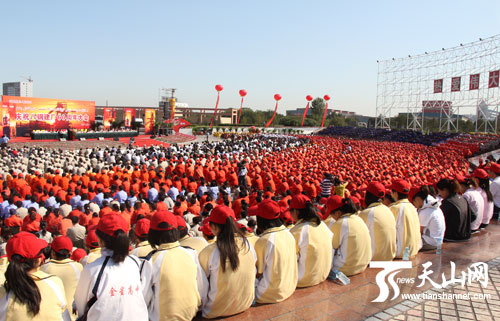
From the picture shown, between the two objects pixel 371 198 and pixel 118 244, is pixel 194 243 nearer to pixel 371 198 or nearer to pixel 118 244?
pixel 118 244

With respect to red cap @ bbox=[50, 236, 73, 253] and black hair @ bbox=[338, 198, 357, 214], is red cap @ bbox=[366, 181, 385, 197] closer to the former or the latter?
black hair @ bbox=[338, 198, 357, 214]

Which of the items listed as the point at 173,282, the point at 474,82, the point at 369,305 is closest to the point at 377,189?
the point at 369,305

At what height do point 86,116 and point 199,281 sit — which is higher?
point 86,116

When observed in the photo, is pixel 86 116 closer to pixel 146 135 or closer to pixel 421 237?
pixel 146 135

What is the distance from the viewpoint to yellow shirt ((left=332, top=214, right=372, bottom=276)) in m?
3.87

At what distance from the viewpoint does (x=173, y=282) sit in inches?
108

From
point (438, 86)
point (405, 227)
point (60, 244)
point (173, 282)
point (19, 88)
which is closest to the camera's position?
point (173, 282)

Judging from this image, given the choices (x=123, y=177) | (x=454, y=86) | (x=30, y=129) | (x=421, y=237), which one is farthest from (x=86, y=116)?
(x=454, y=86)

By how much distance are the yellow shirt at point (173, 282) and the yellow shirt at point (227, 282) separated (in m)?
0.17

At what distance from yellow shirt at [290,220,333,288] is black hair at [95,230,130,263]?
1.78 metres

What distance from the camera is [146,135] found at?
3478cm

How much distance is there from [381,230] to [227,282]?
6.93 feet

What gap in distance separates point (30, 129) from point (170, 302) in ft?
92.7

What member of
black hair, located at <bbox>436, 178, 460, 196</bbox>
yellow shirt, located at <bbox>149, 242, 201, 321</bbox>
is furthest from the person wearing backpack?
black hair, located at <bbox>436, 178, 460, 196</bbox>
